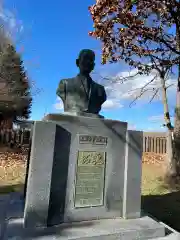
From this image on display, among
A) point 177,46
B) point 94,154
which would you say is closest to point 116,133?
point 94,154

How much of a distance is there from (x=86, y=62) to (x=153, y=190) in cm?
484

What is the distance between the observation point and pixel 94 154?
3.58m

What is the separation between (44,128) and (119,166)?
1.34 metres

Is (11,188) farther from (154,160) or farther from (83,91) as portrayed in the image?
(154,160)

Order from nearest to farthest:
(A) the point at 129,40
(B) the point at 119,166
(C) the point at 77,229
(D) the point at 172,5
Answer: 1. (C) the point at 77,229
2. (B) the point at 119,166
3. (D) the point at 172,5
4. (A) the point at 129,40

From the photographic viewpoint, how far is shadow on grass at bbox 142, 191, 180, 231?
489 centimetres

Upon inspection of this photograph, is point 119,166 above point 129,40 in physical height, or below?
below

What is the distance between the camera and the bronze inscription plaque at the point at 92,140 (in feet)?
11.5

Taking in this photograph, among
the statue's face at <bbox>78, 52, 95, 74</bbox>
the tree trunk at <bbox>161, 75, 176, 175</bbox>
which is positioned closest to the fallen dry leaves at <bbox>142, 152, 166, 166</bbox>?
the tree trunk at <bbox>161, 75, 176, 175</bbox>

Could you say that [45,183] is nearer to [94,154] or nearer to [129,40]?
[94,154]

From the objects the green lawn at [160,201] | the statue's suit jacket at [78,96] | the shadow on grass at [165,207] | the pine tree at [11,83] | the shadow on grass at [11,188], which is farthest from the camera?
the pine tree at [11,83]

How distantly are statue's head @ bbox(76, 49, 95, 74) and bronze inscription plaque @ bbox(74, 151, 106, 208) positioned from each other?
1400 millimetres

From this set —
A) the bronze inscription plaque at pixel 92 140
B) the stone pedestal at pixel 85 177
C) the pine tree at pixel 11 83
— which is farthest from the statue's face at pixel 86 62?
the pine tree at pixel 11 83

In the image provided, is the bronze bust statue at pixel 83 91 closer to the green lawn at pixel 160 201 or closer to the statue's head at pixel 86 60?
the statue's head at pixel 86 60
